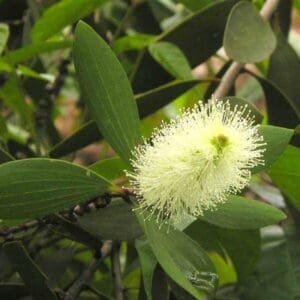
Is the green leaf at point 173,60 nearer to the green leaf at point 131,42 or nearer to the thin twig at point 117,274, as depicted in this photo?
the green leaf at point 131,42

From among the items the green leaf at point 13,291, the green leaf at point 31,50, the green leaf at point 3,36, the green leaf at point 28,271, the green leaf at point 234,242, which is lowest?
the green leaf at point 234,242

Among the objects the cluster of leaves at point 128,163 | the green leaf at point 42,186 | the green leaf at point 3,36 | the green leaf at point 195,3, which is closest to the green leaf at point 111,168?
the cluster of leaves at point 128,163

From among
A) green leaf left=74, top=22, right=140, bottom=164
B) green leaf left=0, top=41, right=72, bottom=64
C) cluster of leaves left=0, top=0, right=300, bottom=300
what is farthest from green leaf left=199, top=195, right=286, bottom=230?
green leaf left=0, top=41, right=72, bottom=64

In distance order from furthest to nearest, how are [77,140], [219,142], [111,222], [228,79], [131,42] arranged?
[131,42] → [228,79] → [77,140] → [111,222] → [219,142]

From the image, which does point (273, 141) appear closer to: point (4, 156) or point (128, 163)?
point (128, 163)

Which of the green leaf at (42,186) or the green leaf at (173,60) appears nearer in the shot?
the green leaf at (42,186)

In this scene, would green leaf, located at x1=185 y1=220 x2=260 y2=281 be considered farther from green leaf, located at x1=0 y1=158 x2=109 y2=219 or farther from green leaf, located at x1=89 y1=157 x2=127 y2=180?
green leaf, located at x1=0 y1=158 x2=109 y2=219

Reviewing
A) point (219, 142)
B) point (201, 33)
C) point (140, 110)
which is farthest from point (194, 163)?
point (201, 33)

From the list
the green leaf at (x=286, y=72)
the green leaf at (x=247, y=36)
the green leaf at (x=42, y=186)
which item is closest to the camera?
the green leaf at (x=42, y=186)
